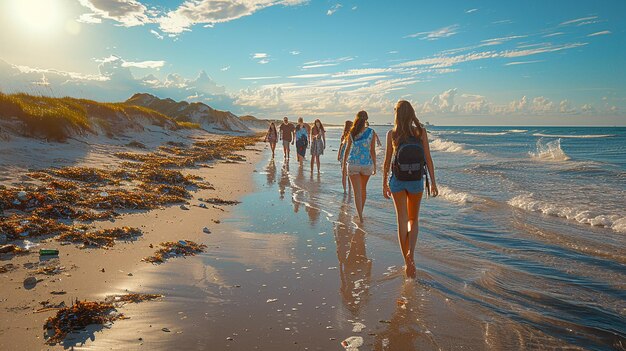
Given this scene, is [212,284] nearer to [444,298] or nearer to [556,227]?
[444,298]

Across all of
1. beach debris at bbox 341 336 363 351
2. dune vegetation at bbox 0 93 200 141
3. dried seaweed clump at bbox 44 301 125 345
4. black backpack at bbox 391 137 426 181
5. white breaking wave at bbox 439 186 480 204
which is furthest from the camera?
dune vegetation at bbox 0 93 200 141

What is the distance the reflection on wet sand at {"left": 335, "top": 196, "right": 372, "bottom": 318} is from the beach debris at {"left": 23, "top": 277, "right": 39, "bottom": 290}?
3351 mm

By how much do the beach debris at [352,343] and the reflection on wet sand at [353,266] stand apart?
0.43 m

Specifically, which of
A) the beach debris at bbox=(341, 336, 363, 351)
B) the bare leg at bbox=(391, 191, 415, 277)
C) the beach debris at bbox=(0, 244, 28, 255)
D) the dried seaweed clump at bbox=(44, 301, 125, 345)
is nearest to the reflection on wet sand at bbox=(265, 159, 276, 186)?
the bare leg at bbox=(391, 191, 415, 277)

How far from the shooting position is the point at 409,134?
508 centimetres

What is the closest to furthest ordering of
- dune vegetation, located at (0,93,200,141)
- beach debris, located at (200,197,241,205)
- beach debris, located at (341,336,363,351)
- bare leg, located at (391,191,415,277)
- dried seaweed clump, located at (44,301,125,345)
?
dried seaweed clump, located at (44,301,125,345) < beach debris, located at (341,336,363,351) < bare leg, located at (391,191,415,277) < beach debris, located at (200,197,241,205) < dune vegetation, located at (0,93,200,141)

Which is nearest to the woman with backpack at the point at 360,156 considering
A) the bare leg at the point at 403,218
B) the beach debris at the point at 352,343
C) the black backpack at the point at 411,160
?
the bare leg at the point at 403,218

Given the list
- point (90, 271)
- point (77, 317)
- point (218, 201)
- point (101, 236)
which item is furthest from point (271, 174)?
point (77, 317)

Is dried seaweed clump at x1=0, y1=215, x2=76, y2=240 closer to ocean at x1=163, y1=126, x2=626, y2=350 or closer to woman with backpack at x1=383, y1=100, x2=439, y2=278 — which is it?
ocean at x1=163, y1=126, x2=626, y2=350

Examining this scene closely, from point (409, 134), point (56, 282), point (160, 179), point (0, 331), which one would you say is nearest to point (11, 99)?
point (160, 179)

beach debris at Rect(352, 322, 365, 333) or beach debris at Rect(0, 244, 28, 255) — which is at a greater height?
beach debris at Rect(0, 244, 28, 255)

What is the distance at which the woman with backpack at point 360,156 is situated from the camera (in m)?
8.43

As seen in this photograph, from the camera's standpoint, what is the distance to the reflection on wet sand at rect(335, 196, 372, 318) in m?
4.26

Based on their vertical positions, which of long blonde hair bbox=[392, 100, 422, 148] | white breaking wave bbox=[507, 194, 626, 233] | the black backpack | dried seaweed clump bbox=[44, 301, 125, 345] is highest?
long blonde hair bbox=[392, 100, 422, 148]
